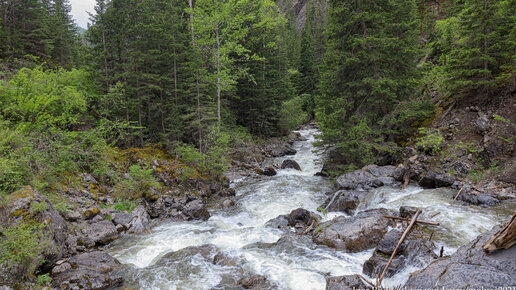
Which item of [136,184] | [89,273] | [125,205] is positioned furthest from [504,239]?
[136,184]

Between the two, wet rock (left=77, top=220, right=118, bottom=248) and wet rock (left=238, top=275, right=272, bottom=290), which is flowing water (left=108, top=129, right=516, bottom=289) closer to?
wet rock (left=238, top=275, right=272, bottom=290)

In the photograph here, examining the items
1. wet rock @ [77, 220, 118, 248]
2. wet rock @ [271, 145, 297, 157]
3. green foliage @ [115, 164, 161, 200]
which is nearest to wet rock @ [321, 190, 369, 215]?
green foliage @ [115, 164, 161, 200]

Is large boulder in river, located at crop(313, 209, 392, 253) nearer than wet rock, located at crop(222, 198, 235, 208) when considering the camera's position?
Yes

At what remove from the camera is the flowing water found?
6.54 m

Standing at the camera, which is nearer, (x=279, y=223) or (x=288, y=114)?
(x=279, y=223)

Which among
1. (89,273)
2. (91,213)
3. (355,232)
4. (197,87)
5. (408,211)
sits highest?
(197,87)

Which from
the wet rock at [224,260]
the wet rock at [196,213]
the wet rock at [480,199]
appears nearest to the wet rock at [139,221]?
the wet rock at [196,213]

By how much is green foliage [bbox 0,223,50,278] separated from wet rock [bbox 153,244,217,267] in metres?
2.89

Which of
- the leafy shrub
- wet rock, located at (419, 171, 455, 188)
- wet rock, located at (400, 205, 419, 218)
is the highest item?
the leafy shrub

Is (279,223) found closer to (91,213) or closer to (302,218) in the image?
(302,218)

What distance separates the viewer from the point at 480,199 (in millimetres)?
8695

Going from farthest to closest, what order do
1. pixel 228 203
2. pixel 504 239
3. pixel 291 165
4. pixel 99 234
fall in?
pixel 291 165 < pixel 228 203 < pixel 99 234 < pixel 504 239

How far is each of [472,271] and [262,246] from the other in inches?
228

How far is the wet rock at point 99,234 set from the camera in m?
8.05
